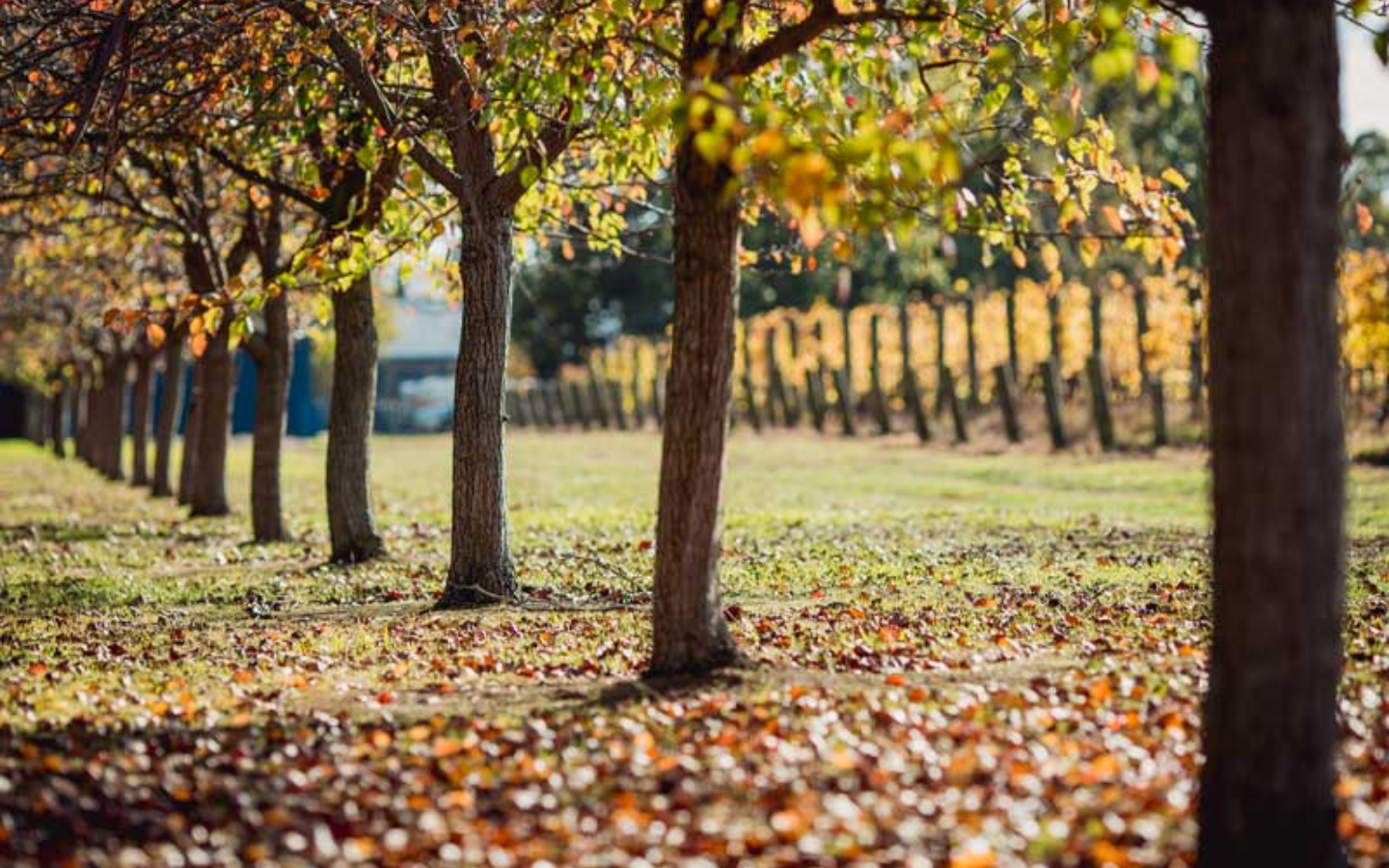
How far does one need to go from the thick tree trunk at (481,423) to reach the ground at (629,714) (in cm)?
41

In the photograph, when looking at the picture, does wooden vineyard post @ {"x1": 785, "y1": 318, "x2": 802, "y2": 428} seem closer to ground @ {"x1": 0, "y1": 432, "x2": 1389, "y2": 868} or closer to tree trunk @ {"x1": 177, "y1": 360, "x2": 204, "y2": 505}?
tree trunk @ {"x1": 177, "y1": 360, "x2": 204, "y2": 505}

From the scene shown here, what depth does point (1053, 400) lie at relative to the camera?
26.8 m

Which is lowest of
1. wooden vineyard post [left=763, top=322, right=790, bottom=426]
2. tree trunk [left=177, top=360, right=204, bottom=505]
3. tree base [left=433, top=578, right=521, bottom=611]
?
tree base [left=433, top=578, right=521, bottom=611]

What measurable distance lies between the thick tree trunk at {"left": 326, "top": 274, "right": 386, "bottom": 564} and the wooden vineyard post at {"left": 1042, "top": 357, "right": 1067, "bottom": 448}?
15.9m

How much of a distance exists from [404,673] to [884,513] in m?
10.4

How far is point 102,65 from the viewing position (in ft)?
28.1

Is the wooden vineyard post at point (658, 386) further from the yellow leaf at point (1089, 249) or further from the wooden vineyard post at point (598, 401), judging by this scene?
the yellow leaf at point (1089, 249)

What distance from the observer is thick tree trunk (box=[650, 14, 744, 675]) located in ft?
22.6

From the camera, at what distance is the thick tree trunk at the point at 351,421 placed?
1330 centimetres

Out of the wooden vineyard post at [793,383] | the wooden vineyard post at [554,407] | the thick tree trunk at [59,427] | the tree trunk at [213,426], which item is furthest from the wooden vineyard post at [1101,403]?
the thick tree trunk at [59,427]

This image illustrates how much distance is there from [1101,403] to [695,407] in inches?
804

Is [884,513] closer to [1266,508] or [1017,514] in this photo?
[1017,514]

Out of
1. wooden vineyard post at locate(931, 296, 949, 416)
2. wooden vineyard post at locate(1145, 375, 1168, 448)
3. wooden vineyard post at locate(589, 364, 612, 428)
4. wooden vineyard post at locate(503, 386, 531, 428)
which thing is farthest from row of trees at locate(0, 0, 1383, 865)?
wooden vineyard post at locate(503, 386, 531, 428)

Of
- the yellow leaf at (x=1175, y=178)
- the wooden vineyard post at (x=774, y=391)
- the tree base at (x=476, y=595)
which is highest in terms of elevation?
the yellow leaf at (x=1175, y=178)
